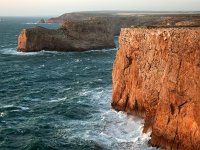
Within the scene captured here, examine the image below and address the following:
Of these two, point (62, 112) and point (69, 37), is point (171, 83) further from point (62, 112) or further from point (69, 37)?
point (69, 37)

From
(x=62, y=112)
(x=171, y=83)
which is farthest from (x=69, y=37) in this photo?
(x=171, y=83)

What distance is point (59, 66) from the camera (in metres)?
→ 82.1

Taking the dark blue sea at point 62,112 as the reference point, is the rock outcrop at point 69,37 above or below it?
above

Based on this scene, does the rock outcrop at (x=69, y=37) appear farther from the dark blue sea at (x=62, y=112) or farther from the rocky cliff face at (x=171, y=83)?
the rocky cliff face at (x=171, y=83)

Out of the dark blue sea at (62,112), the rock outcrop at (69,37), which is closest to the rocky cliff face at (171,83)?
the dark blue sea at (62,112)

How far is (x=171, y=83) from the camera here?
3167cm

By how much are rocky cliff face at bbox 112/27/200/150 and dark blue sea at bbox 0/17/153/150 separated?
2.91 m

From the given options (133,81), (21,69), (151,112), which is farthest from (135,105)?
(21,69)

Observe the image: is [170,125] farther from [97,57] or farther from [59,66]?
[97,57]

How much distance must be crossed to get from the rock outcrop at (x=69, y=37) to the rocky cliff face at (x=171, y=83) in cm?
6555

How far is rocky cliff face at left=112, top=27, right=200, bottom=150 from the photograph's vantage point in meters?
29.7

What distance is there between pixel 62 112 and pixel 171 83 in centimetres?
1822

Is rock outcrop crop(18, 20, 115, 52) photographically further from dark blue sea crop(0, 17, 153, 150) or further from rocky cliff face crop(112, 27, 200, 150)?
rocky cliff face crop(112, 27, 200, 150)

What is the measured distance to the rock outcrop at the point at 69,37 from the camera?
101938mm
